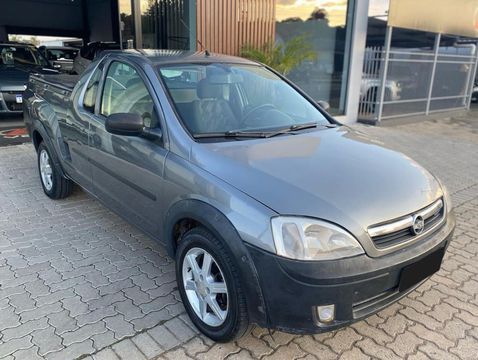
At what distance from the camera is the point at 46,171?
183 inches

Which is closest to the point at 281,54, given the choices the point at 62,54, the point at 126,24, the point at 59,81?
the point at 126,24

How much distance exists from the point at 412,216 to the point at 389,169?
1.33 ft

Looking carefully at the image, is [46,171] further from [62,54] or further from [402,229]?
[62,54]

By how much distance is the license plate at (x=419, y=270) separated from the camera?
85.7 inches

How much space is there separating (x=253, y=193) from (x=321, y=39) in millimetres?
8929

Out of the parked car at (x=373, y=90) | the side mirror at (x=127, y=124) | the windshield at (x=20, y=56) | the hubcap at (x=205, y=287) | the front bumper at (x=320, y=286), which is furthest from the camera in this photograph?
the parked car at (x=373, y=90)

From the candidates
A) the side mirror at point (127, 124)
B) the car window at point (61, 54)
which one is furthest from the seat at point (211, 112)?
the car window at point (61, 54)

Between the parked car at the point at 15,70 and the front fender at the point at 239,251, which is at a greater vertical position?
the parked car at the point at 15,70

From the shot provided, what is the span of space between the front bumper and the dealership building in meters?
6.57

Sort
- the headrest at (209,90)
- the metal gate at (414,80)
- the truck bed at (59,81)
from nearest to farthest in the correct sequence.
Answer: the headrest at (209,90), the truck bed at (59,81), the metal gate at (414,80)

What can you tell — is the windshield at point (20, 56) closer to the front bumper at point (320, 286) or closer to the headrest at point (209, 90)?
the headrest at point (209, 90)

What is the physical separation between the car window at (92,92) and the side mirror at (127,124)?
959 millimetres

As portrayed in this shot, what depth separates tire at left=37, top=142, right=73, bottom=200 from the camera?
438cm

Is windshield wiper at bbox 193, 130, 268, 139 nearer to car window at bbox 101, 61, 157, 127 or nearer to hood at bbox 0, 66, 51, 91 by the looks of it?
car window at bbox 101, 61, 157, 127
